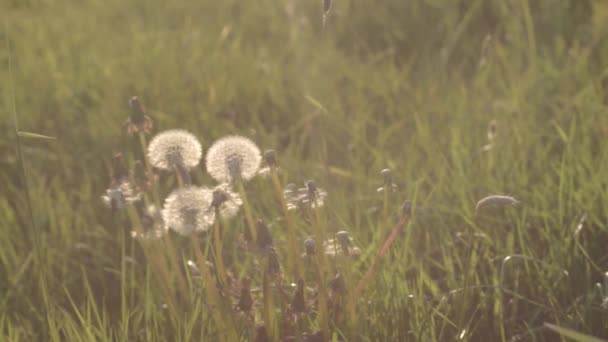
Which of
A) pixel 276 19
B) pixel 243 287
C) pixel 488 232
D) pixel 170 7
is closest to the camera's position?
pixel 243 287

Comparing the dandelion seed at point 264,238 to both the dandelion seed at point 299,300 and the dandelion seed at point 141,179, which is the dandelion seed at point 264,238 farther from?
the dandelion seed at point 141,179

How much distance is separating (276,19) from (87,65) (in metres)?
0.94

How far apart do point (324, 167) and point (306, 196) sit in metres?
0.41

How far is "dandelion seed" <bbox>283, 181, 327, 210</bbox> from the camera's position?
1.32m

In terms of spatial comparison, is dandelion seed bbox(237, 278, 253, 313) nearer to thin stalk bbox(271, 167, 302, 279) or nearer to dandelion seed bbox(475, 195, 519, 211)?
thin stalk bbox(271, 167, 302, 279)

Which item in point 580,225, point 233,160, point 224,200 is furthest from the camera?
point 580,225

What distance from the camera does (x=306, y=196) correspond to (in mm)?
1336

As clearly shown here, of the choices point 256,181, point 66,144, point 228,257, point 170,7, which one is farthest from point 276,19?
point 228,257

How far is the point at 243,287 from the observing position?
1.38 meters

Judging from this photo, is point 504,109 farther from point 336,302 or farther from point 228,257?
point 336,302

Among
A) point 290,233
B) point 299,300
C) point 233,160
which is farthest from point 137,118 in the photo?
point 299,300

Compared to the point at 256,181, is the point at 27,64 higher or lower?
higher

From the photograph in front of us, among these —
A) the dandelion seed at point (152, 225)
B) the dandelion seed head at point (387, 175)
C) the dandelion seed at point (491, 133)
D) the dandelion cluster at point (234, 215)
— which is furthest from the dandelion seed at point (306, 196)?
the dandelion seed at point (491, 133)

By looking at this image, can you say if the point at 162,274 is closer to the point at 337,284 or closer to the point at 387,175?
the point at 337,284
